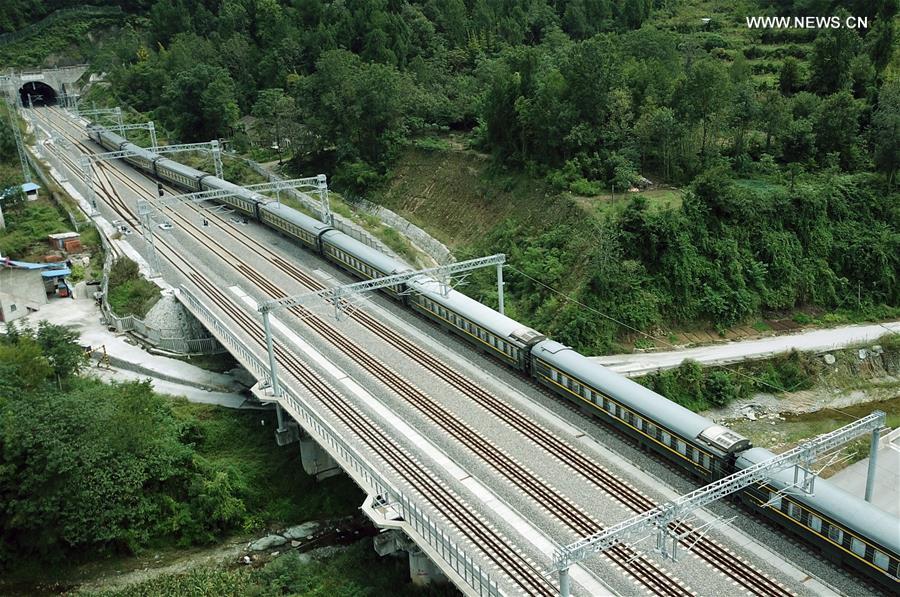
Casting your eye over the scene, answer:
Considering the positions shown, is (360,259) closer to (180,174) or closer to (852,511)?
(852,511)

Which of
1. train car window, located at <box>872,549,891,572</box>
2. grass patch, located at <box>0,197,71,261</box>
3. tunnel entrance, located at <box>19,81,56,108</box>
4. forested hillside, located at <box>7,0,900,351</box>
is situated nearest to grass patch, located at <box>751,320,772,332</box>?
forested hillside, located at <box>7,0,900,351</box>

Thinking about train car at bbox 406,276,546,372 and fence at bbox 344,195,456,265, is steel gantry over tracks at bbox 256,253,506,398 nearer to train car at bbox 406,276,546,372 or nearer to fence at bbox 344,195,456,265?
train car at bbox 406,276,546,372

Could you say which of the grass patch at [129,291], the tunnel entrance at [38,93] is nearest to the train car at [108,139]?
the tunnel entrance at [38,93]

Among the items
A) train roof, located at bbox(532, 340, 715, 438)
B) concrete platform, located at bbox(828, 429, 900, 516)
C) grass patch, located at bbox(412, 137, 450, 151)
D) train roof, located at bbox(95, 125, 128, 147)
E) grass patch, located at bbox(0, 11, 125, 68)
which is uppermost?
grass patch, located at bbox(0, 11, 125, 68)

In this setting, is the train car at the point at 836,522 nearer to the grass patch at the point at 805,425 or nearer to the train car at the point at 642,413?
the train car at the point at 642,413

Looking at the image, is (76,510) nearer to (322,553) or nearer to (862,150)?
(322,553)

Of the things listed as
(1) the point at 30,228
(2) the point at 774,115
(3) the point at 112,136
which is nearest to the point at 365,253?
(2) the point at 774,115

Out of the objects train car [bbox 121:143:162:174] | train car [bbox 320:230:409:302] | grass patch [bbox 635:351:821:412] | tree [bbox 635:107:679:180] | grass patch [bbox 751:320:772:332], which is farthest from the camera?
train car [bbox 121:143:162:174]
